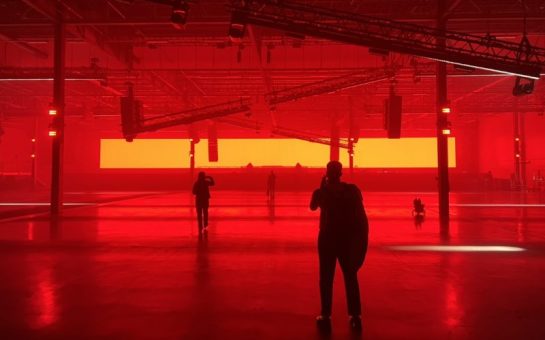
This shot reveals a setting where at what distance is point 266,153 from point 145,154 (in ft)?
41.7

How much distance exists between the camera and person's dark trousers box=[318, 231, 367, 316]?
4.61m

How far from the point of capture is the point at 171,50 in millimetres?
23625

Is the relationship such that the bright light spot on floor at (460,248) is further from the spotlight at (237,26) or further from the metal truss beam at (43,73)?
the metal truss beam at (43,73)

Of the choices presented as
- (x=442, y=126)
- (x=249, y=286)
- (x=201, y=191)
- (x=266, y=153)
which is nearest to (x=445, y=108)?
(x=442, y=126)

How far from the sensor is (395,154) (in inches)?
1833

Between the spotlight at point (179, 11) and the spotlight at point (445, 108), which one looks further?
the spotlight at point (445, 108)

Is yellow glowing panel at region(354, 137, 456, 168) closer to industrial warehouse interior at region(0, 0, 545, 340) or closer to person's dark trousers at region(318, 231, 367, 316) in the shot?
industrial warehouse interior at region(0, 0, 545, 340)

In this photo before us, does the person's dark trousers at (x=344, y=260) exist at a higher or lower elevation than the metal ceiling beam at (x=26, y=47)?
lower

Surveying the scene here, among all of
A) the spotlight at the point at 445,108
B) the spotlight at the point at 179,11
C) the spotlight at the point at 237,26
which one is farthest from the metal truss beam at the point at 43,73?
the spotlight at the point at 445,108

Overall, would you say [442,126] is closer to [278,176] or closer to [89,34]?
[89,34]

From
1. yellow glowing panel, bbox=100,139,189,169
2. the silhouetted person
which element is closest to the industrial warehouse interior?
the silhouetted person

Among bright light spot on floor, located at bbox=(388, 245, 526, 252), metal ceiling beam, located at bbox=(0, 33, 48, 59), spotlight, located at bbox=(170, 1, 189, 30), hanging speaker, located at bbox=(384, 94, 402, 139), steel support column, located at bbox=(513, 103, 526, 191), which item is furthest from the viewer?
steel support column, located at bbox=(513, 103, 526, 191)

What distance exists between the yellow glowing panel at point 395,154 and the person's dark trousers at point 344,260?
42064 mm

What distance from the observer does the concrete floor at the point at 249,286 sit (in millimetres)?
4777
